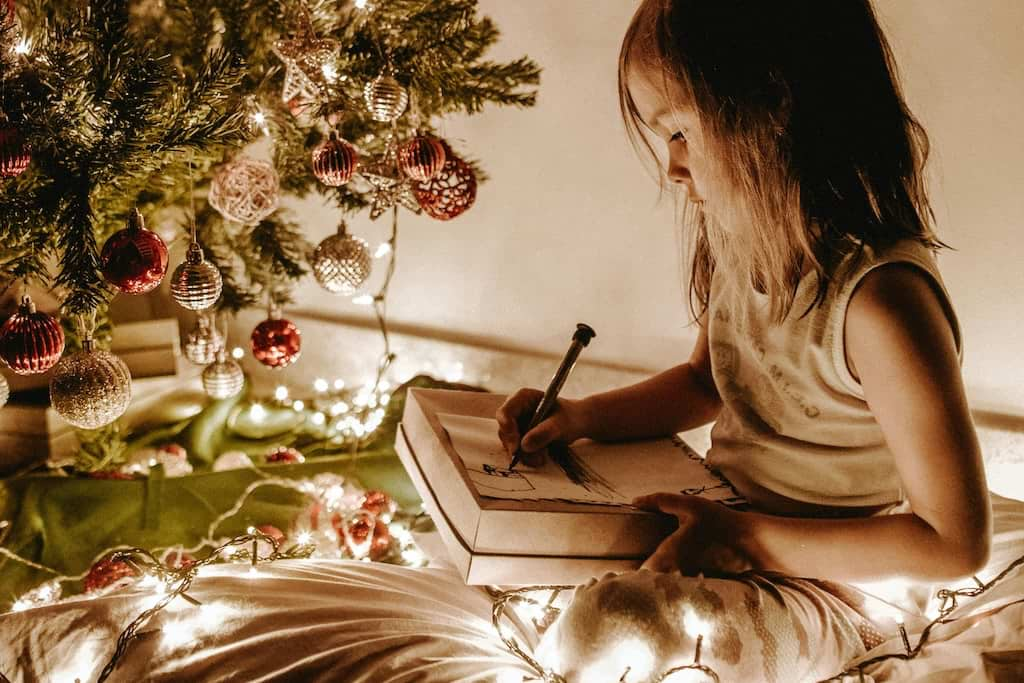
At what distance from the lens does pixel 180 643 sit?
1.65ft

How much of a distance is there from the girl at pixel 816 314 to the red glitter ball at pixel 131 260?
353 millimetres

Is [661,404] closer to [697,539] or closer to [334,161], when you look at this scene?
[697,539]

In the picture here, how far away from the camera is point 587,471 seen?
66cm

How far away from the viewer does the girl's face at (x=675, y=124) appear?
1.95 feet

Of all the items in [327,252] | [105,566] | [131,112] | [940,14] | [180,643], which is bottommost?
[105,566]

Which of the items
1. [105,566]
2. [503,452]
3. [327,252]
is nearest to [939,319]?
[503,452]

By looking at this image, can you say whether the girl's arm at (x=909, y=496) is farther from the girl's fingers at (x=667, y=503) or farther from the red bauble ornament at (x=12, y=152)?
the red bauble ornament at (x=12, y=152)

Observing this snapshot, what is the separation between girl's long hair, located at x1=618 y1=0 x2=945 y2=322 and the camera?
559 millimetres

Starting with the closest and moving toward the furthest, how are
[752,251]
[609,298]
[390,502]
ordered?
[752,251] → [390,502] → [609,298]

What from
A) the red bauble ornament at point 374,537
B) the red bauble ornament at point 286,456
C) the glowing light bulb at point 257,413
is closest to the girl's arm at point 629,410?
the red bauble ornament at point 374,537

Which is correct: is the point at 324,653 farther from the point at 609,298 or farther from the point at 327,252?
the point at 609,298

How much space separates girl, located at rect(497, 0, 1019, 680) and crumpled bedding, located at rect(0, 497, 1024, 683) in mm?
49

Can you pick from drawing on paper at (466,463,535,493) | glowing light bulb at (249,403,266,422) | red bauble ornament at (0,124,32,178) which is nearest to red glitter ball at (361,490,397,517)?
glowing light bulb at (249,403,266,422)

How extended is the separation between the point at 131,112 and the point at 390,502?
22.3 inches
